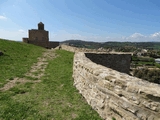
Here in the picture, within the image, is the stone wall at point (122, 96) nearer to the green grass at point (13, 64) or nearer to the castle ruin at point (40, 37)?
the green grass at point (13, 64)

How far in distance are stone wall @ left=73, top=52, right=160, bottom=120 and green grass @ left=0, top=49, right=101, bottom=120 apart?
1.87 feet

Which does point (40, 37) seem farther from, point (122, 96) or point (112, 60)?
point (122, 96)

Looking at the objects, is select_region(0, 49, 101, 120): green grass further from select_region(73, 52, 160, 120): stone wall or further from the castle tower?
the castle tower

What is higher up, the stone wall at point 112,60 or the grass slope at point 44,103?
the stone wall at point 112,60

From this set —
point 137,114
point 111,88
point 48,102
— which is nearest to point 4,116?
point 48,102

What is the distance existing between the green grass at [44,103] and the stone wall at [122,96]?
1.87ft

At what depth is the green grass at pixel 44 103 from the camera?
4.86 meters

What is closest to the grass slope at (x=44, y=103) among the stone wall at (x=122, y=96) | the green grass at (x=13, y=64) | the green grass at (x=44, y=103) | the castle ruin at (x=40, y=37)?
the green grass at (x=44, y=103)

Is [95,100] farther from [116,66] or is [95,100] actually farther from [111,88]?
[116,66]

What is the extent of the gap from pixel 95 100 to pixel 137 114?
81.6 inches

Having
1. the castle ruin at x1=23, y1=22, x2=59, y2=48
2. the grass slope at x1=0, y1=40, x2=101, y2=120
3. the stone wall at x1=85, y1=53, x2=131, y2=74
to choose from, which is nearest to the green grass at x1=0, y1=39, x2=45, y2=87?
the grass slope at x1=0, y1=40, x2=101, y2=120

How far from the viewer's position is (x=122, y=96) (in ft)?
12.9

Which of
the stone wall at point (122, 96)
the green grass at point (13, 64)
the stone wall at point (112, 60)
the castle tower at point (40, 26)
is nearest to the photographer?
the stone wall at point (122, 96)

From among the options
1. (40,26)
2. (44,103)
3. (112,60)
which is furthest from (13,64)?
(40,26)
